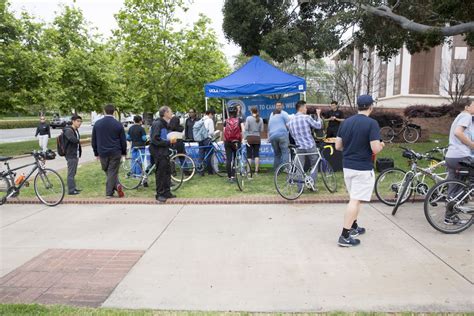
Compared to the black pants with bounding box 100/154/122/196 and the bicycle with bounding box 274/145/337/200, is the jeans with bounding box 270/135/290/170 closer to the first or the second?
the bicycle with bounding box 274/145/337/200

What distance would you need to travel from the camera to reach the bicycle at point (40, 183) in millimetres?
7297

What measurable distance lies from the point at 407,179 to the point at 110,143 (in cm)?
556

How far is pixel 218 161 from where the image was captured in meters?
10.0

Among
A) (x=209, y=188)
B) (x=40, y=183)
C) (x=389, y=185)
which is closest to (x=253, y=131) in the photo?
(x=209, y=188)

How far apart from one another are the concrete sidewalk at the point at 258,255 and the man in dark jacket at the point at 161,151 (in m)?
0.52

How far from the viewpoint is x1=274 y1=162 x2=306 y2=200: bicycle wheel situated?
724cm

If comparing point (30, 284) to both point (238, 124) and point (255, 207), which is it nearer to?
point (255, 207)

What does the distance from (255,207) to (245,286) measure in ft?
10.2

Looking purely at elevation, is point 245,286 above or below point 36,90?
below

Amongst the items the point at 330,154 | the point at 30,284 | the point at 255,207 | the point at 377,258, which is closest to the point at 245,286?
the point at 377,258

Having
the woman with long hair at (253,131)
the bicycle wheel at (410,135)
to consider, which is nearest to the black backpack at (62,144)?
the woman with long hair at (253,131)

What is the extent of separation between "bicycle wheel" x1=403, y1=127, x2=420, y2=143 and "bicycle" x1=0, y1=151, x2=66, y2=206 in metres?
15.6

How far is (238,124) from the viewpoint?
8516 millimetres

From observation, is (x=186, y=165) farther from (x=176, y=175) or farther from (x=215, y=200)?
(x=215, y=200)
